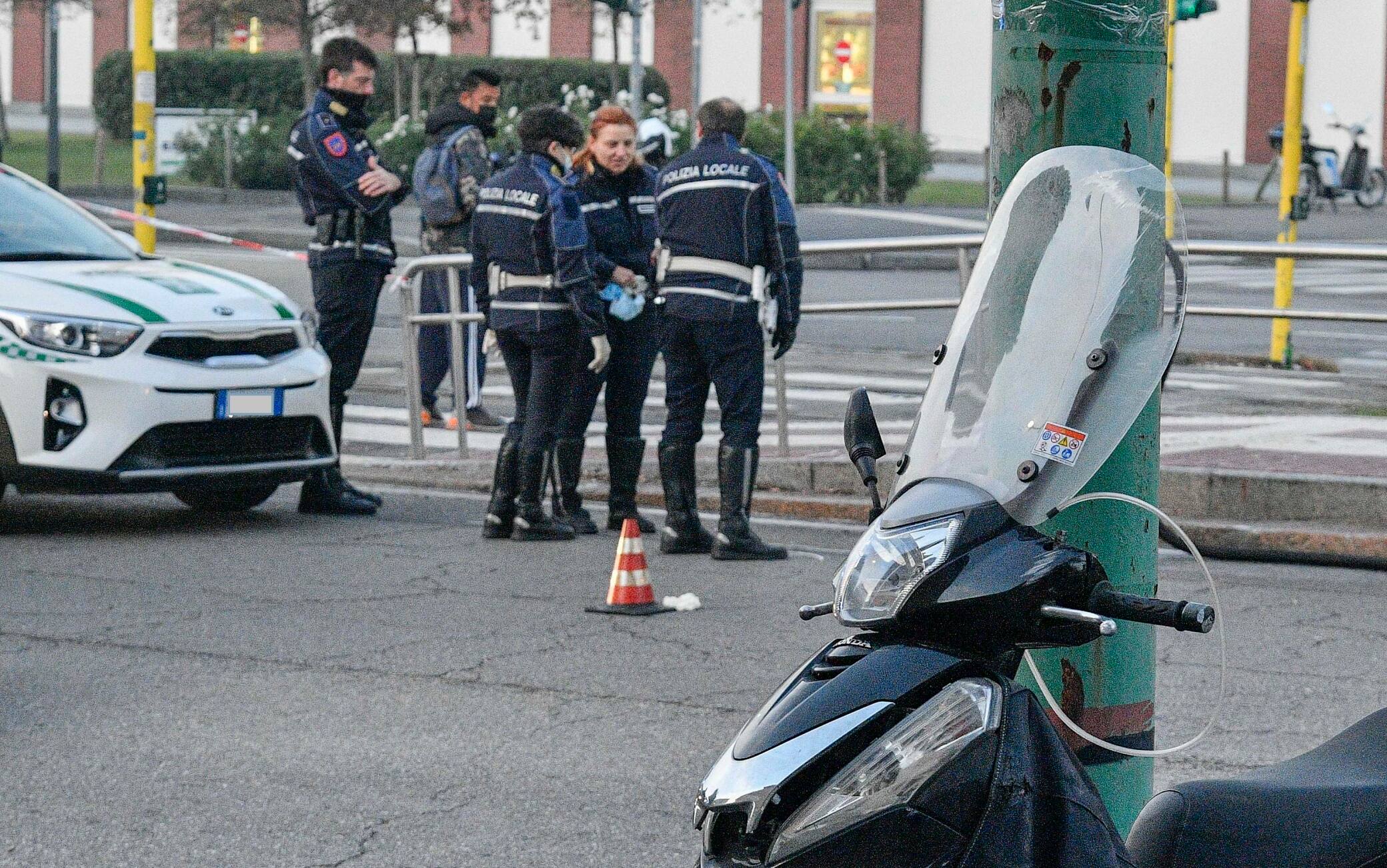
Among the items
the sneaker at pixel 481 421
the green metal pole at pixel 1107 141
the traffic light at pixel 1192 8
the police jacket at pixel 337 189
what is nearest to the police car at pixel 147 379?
the police jacket at pixel 337 189

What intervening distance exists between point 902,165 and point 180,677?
28034 mm

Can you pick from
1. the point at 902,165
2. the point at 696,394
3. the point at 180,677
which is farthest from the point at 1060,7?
the point at 902,165

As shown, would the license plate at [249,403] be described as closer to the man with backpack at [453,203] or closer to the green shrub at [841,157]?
the man with backpack at [453,203]

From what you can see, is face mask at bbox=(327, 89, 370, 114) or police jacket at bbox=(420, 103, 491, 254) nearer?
face mask at bbox=(327, 89, 370, 114)

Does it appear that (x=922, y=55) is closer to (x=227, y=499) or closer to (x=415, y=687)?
(x=227, y=499)

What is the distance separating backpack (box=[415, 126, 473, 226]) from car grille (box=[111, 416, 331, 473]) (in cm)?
334

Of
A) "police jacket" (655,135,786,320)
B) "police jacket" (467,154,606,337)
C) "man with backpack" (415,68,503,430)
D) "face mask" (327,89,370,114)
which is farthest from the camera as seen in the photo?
"man with backpack" (415,68,503,430)

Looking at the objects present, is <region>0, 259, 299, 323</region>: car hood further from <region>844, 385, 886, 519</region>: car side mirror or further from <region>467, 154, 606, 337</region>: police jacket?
Result: <region>844, 385, 886, 519</region>: car side mirror

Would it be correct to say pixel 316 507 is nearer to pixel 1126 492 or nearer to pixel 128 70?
pixel 1126 492

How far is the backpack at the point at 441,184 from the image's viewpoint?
477 inches

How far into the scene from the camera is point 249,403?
873 cm

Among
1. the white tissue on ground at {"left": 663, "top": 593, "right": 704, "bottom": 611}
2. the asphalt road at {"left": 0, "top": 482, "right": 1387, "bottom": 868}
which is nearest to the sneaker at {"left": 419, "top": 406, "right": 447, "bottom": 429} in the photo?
the asphalt road at {"left": 0, "top": 482, "right": 1387, "bottom": 868}

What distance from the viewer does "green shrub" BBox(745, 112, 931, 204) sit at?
32656mm

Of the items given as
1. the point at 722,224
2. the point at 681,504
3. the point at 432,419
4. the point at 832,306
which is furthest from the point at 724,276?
the point at 432,419
